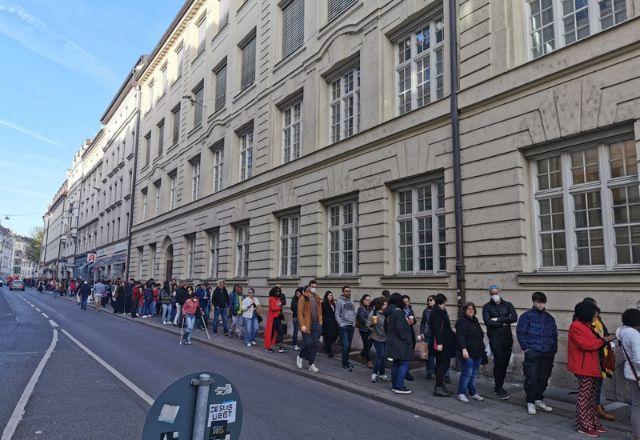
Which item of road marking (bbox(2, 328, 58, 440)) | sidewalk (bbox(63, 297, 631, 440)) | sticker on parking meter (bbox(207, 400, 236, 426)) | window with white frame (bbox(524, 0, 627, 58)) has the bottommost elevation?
sidewalk (bbox(63, 297, 631, 440))

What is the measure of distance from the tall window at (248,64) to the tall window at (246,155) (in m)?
2.35

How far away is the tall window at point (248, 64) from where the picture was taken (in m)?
22.1

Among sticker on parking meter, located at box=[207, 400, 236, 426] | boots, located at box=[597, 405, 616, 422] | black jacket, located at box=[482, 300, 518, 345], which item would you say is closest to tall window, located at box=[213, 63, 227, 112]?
black jacket, located at box=[482, 300, 518, 345]

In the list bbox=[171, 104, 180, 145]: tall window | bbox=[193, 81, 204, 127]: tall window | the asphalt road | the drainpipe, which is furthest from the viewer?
bbox=[171, 104, 180, 145]: tall window

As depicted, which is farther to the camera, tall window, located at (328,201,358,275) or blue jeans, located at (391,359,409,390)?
tall window, located at (328,201,358,275)

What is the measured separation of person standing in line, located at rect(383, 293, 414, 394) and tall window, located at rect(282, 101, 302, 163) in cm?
1041

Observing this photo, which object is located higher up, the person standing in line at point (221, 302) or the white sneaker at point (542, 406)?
the person standing in line at point (221, 302)

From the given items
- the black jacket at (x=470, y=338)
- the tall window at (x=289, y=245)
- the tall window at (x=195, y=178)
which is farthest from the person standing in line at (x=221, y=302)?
the tall window at (x=195, y=178)

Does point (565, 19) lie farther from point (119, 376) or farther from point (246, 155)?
point (246, 155)

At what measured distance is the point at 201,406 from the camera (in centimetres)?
239

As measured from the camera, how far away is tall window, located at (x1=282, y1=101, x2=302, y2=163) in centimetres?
1850

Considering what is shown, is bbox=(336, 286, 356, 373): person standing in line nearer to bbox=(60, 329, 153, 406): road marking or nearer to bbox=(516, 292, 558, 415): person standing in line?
bbox=(516, 292, 558, 415): person standing in line

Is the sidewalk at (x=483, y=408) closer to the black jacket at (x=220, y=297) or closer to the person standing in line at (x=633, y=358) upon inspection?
the person standing in line at (x=633, y=358)

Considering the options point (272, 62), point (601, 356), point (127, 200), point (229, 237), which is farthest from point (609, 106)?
point (127, 200)
